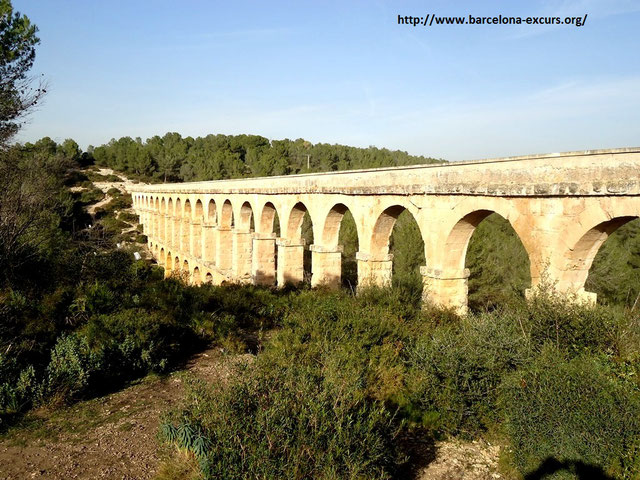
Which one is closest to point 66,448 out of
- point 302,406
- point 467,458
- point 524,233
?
point 302,406

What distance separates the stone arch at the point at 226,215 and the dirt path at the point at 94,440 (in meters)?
17.0

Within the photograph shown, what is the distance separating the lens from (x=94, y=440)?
5.21 m

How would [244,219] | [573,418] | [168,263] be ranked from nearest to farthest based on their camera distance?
[573,418]
[244,219]
[168,263]

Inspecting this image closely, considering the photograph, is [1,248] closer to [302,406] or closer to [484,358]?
[302,406]

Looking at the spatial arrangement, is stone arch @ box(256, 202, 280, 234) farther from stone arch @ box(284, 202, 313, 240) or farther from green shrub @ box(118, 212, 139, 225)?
green shrub @ box(118, 212, 139, 225)

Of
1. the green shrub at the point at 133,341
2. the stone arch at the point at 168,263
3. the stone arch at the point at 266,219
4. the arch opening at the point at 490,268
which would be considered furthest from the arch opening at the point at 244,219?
the stone arch at the point at 168,263

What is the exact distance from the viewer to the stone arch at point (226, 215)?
76.1 feet

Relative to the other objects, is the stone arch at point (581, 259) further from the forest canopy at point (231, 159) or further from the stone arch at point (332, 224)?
the forest canopy at point (231, 159)

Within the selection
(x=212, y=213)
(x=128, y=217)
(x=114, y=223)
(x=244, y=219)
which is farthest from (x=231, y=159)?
(x=244, y=219)

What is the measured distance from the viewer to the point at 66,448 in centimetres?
502

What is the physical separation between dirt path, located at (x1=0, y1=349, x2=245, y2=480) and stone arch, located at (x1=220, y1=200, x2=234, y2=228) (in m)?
17.0

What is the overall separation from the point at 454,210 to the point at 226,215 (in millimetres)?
16088

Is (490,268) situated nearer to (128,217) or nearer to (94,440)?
(94,440)

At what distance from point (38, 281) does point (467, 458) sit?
28.0 ft
